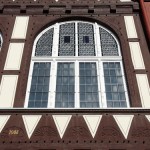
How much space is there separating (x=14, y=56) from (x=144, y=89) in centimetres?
455

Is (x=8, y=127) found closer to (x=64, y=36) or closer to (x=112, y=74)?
(x=112, y=74)

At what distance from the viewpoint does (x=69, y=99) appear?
1091cm

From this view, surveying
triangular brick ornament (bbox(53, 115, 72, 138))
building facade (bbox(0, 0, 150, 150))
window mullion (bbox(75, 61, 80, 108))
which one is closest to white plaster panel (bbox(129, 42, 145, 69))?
building facade (bbox(0, 0, 150, 150))

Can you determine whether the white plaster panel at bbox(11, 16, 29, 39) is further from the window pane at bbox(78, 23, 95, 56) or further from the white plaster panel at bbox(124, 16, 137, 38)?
the white plaster panel at bbox(124, 16, 137, 38)

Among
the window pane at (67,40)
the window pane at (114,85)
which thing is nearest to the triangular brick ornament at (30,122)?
the window pane at (114,85)

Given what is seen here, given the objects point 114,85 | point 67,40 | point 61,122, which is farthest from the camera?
point 67,40

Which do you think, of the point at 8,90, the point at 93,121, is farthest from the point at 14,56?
the point at 93,121

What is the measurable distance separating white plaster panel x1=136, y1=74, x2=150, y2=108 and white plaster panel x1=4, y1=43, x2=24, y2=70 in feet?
13.1

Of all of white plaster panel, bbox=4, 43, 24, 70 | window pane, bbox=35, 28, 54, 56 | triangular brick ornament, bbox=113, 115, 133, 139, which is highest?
window pane, bbox=35, 28, 54, 56

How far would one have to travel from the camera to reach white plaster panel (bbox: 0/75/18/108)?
1047 cm

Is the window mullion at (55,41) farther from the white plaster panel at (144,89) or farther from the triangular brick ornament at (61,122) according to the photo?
the triangular brick ornament at (61,122)

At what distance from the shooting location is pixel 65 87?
1129 cm

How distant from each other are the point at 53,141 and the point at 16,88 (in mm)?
2552

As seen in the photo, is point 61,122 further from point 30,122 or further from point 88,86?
point 88,86
